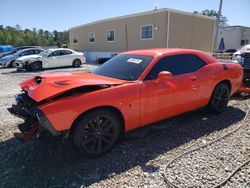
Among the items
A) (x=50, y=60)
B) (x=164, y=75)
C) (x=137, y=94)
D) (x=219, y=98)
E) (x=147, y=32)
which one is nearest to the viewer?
(x=137, y=94)

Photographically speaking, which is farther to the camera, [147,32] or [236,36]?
[236,36]

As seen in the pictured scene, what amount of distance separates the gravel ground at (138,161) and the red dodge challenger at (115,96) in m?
0.33

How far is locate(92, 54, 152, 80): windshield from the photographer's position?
3.90m

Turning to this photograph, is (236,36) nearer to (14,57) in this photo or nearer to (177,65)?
(14,57)

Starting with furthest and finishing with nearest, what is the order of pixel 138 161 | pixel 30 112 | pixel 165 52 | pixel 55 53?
1. pixel 55 53
2. pixel 165 52
3. pixel 138 161
4. pixel 30 112

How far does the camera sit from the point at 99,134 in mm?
3395

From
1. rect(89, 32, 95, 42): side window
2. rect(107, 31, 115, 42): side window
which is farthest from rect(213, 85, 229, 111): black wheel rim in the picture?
rect(89, 32, 95, 42): side window

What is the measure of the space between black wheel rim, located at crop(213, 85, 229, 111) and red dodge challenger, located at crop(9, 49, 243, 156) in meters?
0.20

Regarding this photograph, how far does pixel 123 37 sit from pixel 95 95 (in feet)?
58.7

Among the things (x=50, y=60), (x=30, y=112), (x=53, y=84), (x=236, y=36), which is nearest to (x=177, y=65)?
(x=53, y=84)

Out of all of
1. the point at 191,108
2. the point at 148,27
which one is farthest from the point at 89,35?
the point at 191,108

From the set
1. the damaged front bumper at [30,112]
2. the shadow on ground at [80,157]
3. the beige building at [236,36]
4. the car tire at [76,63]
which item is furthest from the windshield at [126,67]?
the beige building at [236,36]

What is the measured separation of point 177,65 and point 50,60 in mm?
12352

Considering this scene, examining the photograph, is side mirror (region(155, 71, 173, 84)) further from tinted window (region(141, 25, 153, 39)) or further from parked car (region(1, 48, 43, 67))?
parked car (region(1, 48, 43, 67))
